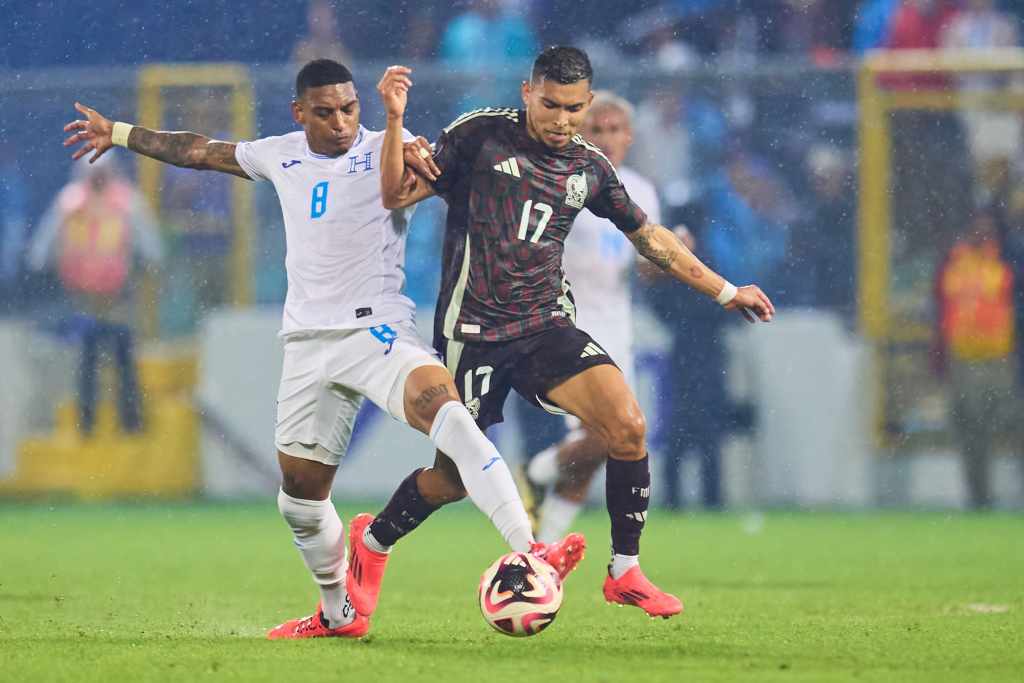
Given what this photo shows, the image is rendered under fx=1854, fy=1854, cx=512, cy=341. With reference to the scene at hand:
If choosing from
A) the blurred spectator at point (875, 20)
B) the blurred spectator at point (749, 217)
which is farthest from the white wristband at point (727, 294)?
the blurred spectator at point (875, 20)

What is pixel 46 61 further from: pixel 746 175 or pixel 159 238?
pixel 746 175

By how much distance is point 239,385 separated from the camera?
1277cm

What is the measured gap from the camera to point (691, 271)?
21.9 ft

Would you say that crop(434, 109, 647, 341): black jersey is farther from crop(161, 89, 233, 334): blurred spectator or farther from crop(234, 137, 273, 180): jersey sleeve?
crop(161, 89, 233, 334): blurred spectator

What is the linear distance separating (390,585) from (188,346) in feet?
15.4

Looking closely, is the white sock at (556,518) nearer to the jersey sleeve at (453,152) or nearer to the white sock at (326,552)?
the white sock at (326,552)

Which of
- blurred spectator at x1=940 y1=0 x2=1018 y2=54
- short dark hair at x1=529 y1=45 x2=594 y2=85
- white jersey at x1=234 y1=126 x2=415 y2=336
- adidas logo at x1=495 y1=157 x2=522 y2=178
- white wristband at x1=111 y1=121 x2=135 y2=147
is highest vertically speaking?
blurred spectator at x1=940 y1=0 x2=1018 y2=54

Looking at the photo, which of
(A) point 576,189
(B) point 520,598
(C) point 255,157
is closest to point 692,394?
(A) point 576,189

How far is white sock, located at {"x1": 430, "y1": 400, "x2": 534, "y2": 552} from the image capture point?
5.89 metres

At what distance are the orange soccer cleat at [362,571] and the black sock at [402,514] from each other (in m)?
0.06

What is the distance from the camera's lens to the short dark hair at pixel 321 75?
648 cm

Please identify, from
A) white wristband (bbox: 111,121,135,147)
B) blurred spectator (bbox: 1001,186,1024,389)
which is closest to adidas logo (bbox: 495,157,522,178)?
white wristband (bbox: 111,121,135,147)

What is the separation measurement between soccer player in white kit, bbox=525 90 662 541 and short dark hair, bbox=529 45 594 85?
2167mm

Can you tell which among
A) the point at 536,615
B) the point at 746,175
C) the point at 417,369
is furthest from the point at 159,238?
the point at 536,615
